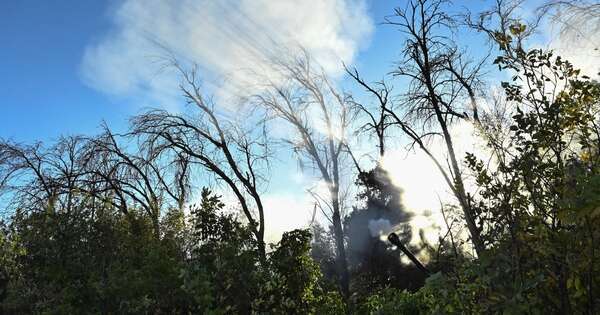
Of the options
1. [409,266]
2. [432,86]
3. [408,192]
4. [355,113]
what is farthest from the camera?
[408,192]

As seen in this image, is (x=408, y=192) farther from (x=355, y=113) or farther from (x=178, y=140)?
(x=178, y=140)

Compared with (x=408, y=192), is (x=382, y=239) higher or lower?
lower

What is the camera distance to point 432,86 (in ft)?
32.6

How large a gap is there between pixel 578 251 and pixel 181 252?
19.8 feet

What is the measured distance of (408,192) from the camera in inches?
891

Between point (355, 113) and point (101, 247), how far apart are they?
30.9 ft

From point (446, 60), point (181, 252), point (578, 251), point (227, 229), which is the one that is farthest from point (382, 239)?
point (578, 251)

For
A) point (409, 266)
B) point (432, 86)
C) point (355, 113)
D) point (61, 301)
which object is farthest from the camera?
point (409, 266)

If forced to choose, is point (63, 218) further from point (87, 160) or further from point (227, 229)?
point (87, 160)

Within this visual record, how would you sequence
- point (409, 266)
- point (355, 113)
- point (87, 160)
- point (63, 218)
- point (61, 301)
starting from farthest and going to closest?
point (409, 266)
point (355, 113)
point (87, 160)
point (63, 218)
point (61, 301)

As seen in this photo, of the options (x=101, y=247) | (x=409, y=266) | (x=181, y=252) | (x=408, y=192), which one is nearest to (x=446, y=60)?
(x=181, y=252)

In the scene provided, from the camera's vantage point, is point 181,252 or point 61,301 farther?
point 181,252

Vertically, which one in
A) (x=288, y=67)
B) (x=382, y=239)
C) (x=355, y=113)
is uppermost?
(x=288, y=67)

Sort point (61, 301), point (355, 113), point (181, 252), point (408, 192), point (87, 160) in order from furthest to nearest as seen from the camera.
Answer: point (408, 192)
point (355, 113)
point (87, 160)
point (181, 252)
point (61, 301)
